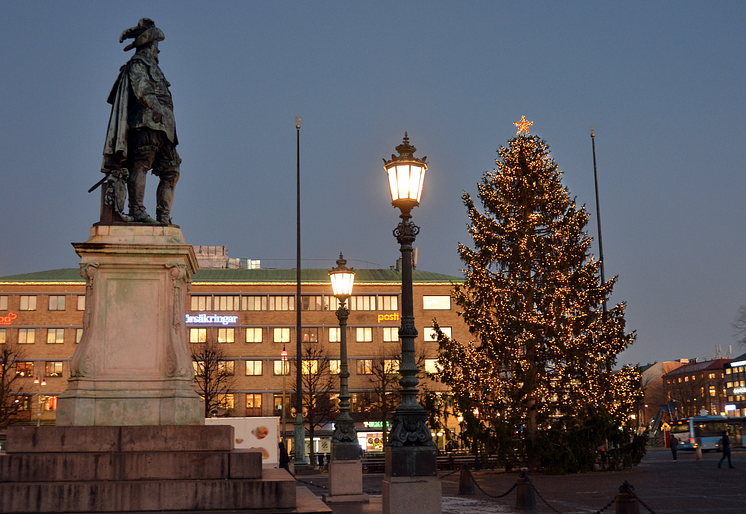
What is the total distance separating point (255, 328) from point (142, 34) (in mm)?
Result: 69192

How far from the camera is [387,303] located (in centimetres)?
8394

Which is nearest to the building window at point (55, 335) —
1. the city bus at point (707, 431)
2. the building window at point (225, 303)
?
the building window at point (225, 303)

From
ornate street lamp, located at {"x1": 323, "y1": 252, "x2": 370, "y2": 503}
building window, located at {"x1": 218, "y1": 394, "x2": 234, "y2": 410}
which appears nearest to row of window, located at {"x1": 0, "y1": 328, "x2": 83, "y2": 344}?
building window, located at {"x1": 218, "y1": 394, "x2": 234, "y2": 410}

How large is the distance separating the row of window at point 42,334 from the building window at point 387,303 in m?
29.4

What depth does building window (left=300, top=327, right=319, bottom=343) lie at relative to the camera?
3219 inches

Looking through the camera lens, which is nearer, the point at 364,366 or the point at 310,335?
the point at 364,366

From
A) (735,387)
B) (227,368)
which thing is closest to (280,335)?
(227,368)

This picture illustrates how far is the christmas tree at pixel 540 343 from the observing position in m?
34.8

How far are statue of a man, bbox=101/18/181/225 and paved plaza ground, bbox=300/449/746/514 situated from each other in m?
7.99

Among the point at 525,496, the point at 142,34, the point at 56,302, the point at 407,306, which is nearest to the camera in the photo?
the point at 407,306

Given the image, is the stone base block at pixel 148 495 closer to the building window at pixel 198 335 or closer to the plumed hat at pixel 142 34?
the plumed hat at pixel 142 34

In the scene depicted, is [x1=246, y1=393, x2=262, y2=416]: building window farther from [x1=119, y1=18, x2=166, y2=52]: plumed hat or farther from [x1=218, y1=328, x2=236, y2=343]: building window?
[x1=119, y1=18, x2=166, y2=52]: plumed hat

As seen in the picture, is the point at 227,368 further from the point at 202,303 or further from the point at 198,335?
the point at 202,303

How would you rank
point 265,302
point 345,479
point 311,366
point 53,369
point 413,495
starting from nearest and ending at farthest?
point 413,495 < point 345,479 < point 311,366 < point 53,369 < point 265,302
